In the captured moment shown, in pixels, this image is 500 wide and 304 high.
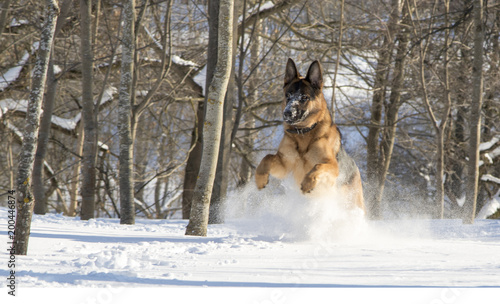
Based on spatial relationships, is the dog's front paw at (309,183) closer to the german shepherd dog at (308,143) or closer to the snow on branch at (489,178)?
the german shepherd dog at (308,143)

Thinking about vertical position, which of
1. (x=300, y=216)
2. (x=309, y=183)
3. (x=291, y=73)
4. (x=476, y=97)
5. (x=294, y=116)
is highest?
(x=476, y=97)

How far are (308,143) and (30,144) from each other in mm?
2887

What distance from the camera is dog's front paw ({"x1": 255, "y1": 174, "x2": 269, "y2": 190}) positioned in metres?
5.28

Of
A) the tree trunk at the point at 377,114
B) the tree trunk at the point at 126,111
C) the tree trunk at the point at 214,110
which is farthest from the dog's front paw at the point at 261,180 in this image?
the tree trunk at the point at 377,114

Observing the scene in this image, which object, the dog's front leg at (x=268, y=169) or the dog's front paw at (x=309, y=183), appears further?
the dog's front leg at (x=268, y=169)

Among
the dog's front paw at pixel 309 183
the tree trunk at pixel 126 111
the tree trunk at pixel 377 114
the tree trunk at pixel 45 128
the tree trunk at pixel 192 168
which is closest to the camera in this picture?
the dog's front paw at pixel 309 183

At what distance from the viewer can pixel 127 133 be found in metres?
7.48

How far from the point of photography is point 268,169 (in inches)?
209

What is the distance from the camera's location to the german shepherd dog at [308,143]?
5008 millimetres

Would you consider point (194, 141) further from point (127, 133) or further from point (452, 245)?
point (452, 245)

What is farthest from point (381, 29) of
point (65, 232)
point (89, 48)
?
point (65, 232)

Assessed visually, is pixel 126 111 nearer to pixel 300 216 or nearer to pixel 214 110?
pixel 214 110

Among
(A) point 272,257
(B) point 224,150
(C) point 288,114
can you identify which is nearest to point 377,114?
(B) point 224,150

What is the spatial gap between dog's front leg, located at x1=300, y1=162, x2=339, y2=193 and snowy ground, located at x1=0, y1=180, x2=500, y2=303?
0.32 m
